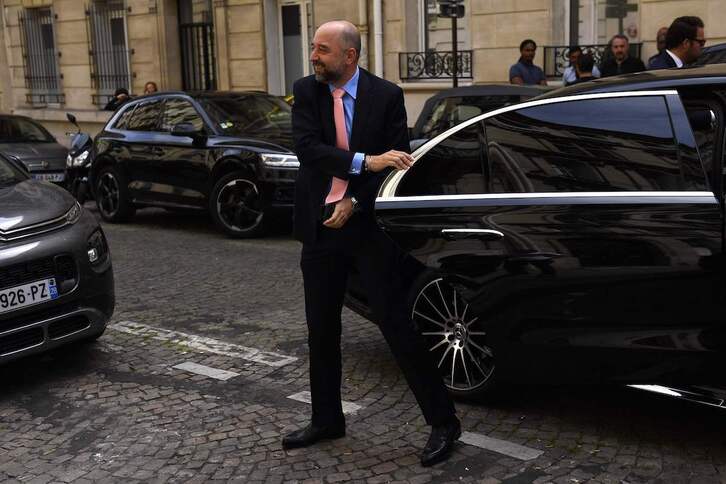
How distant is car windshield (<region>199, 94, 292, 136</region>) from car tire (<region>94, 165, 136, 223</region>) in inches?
60.3

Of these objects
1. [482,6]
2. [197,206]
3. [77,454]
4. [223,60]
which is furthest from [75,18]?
[77,454]

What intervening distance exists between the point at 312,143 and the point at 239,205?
21.5 feet

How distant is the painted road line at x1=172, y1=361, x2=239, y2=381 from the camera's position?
18.0 feet

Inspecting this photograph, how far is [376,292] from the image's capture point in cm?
407

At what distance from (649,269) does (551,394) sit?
1273 mm

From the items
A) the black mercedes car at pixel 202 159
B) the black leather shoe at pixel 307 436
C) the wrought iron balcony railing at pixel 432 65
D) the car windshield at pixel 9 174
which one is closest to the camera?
the black leather shoe at pixel 307 436

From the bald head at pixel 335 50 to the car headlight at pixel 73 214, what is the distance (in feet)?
7.70

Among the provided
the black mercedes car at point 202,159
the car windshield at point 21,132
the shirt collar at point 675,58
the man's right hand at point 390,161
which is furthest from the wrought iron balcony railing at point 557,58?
the man's right hand at point 390,161

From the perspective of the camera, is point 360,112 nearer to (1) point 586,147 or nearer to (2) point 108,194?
(1) point 586,147

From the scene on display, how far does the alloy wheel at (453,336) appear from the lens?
183 inches

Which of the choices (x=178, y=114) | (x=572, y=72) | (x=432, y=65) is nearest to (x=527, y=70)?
(x=572, y=72)

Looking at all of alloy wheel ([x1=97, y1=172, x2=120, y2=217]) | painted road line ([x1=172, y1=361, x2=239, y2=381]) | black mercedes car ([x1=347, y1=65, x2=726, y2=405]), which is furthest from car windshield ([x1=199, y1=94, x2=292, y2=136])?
black mercedes car ([x1=347, y1=65, x2=726, y2=405])

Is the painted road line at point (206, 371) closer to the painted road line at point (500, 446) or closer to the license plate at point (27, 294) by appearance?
the license plate at point (27, 294)

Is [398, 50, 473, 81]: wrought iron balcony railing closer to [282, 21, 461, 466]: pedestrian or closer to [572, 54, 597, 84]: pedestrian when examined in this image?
[572, 54, 597, 84]: pedestrian
